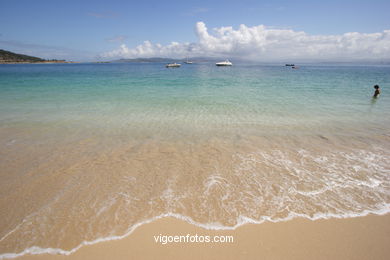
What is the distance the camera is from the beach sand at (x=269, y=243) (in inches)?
133

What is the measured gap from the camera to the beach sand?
3.39m

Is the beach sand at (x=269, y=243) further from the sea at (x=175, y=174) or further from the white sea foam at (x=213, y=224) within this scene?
the sea at (x=175, y=174)

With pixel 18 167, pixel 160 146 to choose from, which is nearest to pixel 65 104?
pixel 18 167

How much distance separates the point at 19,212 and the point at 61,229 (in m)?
1.31

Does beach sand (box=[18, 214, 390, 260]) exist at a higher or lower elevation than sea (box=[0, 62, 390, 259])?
lower

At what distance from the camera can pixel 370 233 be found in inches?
147

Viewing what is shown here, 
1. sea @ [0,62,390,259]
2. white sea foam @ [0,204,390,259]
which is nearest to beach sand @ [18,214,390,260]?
white sea foam @ [0,204,390,259]

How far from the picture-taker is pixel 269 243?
3.59 metres

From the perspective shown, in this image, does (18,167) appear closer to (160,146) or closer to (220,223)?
(160,146)

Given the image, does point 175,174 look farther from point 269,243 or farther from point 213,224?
point 269,243

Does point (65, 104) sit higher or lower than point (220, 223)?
higher

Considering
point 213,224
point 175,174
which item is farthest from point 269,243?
point 175,174

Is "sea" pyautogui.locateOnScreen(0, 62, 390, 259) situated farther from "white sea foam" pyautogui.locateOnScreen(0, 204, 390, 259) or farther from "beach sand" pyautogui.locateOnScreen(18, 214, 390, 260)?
"beach sand" pyautogui.locateOnScreen(18, 214, 390, 260)

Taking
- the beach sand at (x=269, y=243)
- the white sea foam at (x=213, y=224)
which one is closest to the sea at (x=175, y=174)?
the white sea foam at (x=213, y=224)
